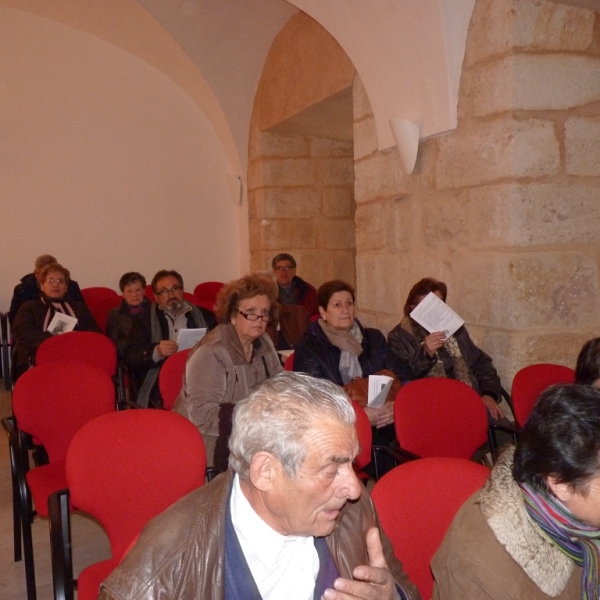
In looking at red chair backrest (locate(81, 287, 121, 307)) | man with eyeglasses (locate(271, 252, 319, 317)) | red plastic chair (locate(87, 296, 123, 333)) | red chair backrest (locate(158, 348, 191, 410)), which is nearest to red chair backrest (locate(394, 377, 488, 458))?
red chair backrest (locate(158, 348, 191, 410))

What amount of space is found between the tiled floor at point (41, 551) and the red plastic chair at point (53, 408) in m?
0.22

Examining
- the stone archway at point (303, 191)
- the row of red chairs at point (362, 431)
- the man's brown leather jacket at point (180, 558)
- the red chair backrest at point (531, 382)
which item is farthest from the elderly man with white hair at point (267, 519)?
the stone archway at point (303, 191)

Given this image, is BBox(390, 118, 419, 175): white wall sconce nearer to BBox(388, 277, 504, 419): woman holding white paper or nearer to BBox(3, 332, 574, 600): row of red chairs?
BBox(388, 277, 504, 419): woman holding white paper

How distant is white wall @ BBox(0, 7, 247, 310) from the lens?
7574mm

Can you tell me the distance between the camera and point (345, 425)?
1.43 meters

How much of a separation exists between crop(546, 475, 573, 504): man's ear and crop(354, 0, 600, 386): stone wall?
Answer: 7.87 feet

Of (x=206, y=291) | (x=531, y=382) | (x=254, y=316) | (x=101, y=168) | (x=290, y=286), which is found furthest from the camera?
(x=101, y=168)

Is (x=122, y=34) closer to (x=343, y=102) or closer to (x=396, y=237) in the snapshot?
(x=343, y=102)

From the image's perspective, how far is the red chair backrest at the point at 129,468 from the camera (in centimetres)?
228

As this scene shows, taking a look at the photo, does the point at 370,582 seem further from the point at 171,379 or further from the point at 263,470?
the point at 171,379

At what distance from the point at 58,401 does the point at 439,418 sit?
174 centimetres

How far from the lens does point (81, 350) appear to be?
4336mm

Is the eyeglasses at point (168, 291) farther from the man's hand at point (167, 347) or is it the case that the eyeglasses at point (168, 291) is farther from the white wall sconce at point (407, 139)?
the white wall sconce at point (407, 139)

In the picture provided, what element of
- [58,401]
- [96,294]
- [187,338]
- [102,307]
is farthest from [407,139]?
[96,294]
